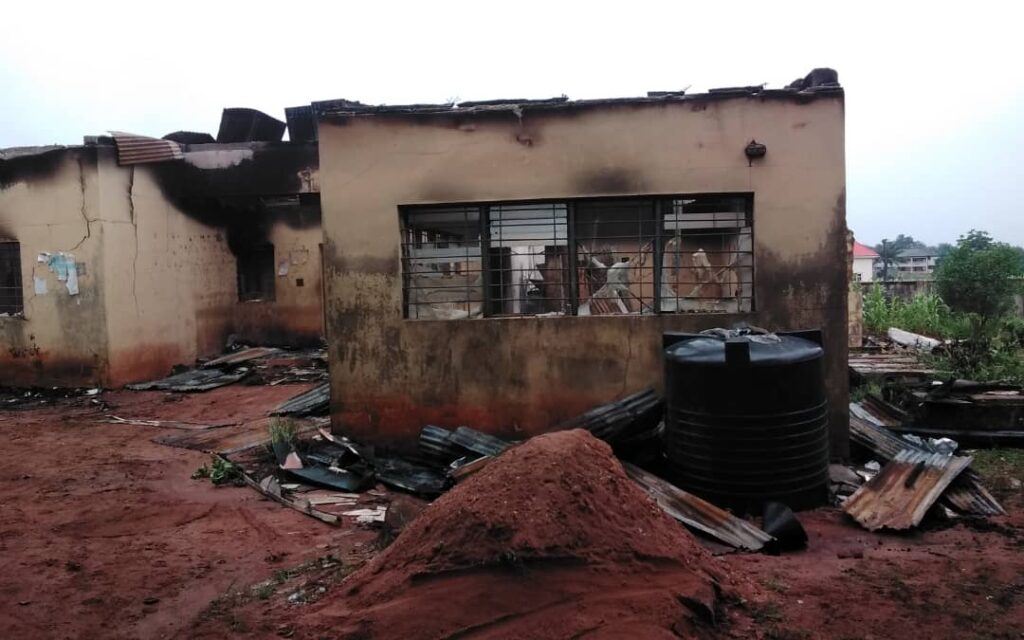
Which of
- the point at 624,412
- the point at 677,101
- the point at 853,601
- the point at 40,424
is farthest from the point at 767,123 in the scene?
the point at 40,424

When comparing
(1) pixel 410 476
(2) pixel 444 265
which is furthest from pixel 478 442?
(2) pixel 444 265

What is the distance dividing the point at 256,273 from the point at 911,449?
41.6ft

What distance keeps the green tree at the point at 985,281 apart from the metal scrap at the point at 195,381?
18.3 meters

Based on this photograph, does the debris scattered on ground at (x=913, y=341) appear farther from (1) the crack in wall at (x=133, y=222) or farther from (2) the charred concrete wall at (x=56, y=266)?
(2) the charred concrete wall at (x=56, y=266)

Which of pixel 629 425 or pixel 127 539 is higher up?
pixel 629 425

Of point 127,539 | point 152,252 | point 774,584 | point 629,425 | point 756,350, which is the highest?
point 152,252

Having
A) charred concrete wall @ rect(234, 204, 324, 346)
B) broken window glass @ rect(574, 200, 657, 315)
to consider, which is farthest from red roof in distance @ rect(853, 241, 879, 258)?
broken window glass @ rect(574, 200, 657, 315)

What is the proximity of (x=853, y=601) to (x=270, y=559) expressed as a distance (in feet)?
11.7

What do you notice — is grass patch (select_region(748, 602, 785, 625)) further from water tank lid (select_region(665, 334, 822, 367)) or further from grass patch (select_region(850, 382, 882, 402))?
grass patch (select_region(850, 382, 882, 402))

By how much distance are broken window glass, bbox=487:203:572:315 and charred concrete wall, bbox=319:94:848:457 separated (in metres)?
0.23

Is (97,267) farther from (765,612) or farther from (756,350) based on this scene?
(765,612)

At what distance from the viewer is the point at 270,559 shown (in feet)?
16.4

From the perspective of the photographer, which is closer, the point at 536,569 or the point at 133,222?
the point at 536,569

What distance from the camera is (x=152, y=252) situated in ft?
43.5
